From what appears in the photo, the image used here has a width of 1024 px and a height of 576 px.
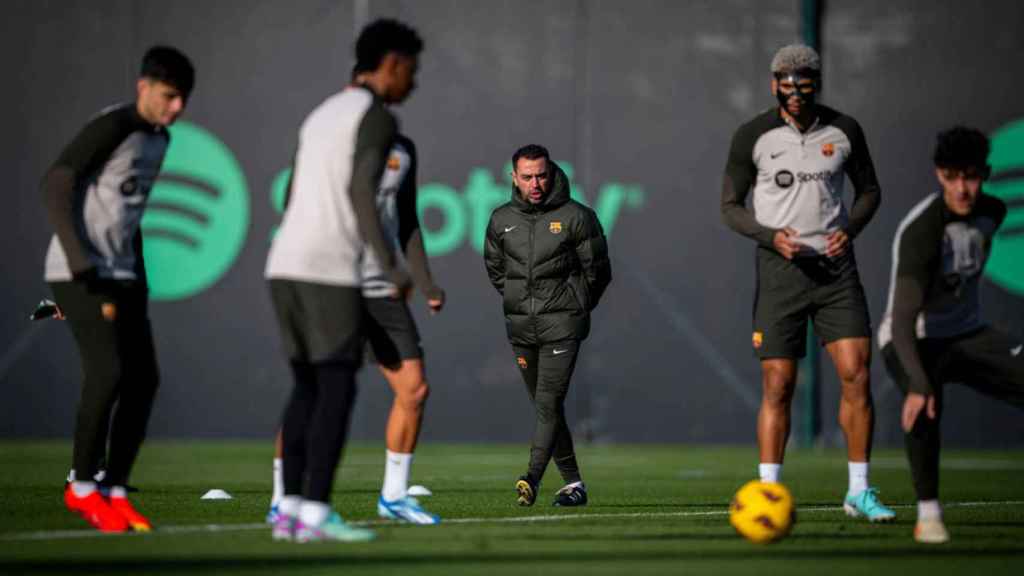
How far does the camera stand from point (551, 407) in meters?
9.93

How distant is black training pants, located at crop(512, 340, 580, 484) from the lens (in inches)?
388

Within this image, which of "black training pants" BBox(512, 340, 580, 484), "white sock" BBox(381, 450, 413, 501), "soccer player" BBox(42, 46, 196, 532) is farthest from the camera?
"black training pants" BBox(512, 340, 580, 484)

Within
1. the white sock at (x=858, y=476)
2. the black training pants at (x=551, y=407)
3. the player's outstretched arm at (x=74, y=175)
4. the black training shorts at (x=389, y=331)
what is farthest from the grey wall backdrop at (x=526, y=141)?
the player's outstretched arm at (x=74, y=175)

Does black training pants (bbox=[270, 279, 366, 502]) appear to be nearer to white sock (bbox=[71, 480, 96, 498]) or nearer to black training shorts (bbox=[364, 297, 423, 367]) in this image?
black training shorts (bbox=[364, 297, 423, 367])

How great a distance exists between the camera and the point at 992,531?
316 inches

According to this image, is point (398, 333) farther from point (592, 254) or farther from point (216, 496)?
point (216, 496)

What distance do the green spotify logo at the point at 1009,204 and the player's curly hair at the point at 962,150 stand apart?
11.6 m

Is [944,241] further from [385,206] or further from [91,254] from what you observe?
[91,254]

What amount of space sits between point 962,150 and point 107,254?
3.89m

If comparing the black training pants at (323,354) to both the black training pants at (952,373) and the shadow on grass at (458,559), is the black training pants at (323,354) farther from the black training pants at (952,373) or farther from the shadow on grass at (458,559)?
the black training pants at (952,373)

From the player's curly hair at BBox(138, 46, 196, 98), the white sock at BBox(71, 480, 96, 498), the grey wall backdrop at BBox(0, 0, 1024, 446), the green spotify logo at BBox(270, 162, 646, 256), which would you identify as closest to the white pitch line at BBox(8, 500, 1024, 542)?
the white sock at BBox(71, 480, 96, 498)

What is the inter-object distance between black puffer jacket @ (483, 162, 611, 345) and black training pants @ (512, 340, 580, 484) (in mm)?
87

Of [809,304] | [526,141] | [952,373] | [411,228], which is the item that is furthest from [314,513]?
[526,141]

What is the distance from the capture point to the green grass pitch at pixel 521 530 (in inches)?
248
